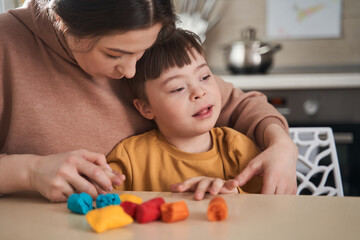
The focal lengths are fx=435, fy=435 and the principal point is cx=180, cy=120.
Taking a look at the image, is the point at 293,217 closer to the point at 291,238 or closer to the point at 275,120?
the point at 291,238

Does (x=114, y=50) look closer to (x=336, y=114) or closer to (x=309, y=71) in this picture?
(x=336, y=114)

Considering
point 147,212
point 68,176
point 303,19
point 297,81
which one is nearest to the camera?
point 147,212

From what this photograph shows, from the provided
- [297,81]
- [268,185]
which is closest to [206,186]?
[268,185]

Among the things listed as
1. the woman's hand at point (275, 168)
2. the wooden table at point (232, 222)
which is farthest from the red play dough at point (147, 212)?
the woman's hand at point (275, 168)

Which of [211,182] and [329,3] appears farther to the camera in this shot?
[329,3]

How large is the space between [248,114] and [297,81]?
1166 mm

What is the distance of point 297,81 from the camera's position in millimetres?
2340

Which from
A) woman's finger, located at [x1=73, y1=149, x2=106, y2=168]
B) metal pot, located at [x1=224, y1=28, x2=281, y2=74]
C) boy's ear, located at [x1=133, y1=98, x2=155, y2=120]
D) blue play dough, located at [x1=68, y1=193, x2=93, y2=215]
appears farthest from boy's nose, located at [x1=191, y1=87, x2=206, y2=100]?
metal pot, located at [x1=224, y1=28, x2=281, y2=74]

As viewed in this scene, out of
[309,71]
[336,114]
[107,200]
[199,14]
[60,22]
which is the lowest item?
[336,114]

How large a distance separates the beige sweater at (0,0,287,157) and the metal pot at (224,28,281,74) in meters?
1.29

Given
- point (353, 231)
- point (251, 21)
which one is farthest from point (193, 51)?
point (251, 21)

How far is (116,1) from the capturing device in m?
0.86

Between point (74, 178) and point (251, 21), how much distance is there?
2.38 meters

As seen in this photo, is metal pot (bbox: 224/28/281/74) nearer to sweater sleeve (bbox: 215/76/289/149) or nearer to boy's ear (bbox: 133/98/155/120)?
sweater sleeve (bbox: 215/76/289/149)
